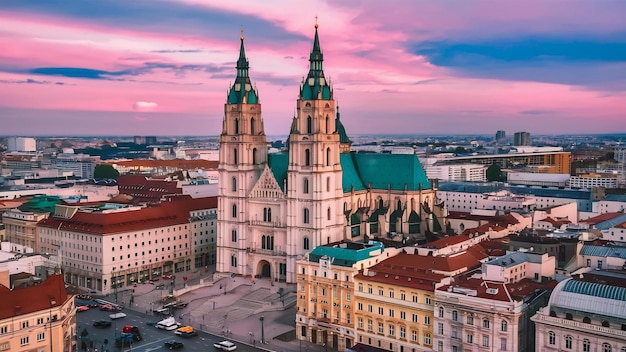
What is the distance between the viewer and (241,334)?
94750mm

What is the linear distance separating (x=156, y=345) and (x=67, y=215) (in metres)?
52.0

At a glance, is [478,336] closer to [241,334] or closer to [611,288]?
[611,288]

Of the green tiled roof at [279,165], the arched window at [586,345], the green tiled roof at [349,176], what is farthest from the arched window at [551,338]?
the green tiled roof at [279,165]

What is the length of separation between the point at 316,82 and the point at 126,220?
4292 centimetres

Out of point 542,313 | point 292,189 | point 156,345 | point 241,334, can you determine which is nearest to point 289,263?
point 292,189

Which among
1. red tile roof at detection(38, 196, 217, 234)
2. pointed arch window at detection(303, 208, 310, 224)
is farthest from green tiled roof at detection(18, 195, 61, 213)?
pointed arch window at detection(303, 208, 310, 224)

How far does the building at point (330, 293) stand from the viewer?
8725 centimetres

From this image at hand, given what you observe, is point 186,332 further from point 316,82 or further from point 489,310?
point 316,82

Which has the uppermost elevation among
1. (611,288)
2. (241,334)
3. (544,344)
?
(611,288)

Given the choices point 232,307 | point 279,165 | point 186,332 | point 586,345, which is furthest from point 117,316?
point 586,345

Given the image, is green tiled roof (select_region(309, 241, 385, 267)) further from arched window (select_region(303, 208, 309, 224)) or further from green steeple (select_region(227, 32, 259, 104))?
green steeple (select_region(227, 32, 259, 104))

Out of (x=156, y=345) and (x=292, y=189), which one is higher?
(x=292, y=189)

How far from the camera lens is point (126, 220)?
125 metres

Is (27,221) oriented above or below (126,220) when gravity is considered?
below
